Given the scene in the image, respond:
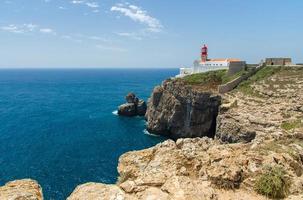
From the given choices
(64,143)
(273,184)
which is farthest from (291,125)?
(64,143)

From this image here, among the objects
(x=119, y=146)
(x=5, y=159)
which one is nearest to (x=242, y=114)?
(x=119, y=146)

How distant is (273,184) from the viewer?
568 inches

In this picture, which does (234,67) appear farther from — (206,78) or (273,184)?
(273,184)

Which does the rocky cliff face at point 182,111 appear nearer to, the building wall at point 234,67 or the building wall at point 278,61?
the building wall at point 234,67

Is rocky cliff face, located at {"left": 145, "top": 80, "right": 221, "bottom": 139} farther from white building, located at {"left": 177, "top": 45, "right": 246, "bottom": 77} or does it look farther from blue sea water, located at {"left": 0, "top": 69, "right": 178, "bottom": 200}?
white building, located at {"left": 177, "top": 45, "right": 246, "bottom": 77}

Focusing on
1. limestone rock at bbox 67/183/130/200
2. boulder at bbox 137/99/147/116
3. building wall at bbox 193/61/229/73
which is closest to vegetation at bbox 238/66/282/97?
building wall at bbox 193/61/229/73

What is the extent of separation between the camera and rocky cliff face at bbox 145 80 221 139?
214 feet

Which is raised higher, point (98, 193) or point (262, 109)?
point (98, 193)

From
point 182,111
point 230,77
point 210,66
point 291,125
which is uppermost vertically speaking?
point 210,66

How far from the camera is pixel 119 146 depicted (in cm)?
6256

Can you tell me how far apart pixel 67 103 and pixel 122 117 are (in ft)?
113

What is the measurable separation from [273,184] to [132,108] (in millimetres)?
80465

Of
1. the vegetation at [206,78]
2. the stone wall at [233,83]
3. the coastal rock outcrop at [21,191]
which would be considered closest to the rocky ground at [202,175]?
the coastal rock outcrop at [21,191]

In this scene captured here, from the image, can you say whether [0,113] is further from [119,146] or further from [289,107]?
[289,107]
